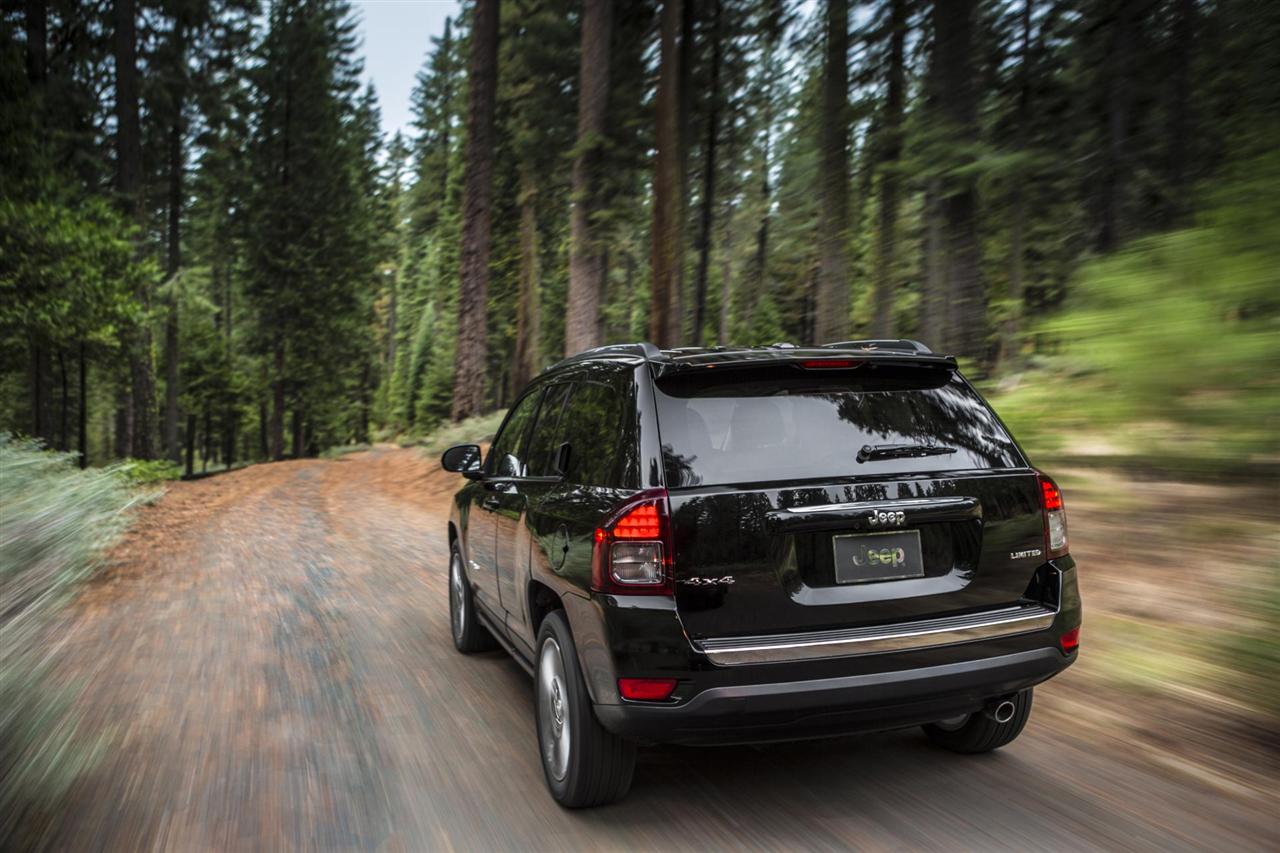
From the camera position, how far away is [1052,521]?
3.70 m

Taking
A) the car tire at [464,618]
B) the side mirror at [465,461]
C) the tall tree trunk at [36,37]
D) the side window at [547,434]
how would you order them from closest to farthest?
the side window at [547,434]
the side mirror at [465,461]
the car tire at [464,618]
the tall tree trunk at [36,37]

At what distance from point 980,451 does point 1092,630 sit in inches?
97.8

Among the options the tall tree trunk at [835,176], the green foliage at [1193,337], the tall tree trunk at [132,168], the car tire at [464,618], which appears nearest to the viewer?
the green foliage at [1193,337]

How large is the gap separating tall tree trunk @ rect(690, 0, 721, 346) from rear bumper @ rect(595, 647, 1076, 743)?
1852 cm

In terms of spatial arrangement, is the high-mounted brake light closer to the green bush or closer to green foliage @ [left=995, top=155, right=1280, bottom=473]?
green foliage @ [left=995, top=155, right=1280, bottom=473]

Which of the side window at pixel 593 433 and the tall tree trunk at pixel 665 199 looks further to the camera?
the tall tree trunk at pixel 665 199

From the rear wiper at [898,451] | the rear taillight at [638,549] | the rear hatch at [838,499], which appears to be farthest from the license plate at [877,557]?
the rear taillight at [638,549]

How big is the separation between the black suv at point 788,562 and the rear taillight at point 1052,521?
0.01 meters

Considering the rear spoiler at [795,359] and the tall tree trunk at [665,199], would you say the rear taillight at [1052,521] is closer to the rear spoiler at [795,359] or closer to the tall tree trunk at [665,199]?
the rear spoiler at [795,359]

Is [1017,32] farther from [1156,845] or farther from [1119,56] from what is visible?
[1156,845]

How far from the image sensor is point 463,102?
28.7 m

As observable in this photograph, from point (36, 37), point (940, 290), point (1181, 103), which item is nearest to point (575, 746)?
point (1181, 103)

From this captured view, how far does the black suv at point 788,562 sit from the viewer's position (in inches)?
125

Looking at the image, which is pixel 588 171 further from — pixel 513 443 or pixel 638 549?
pixel 638 549
